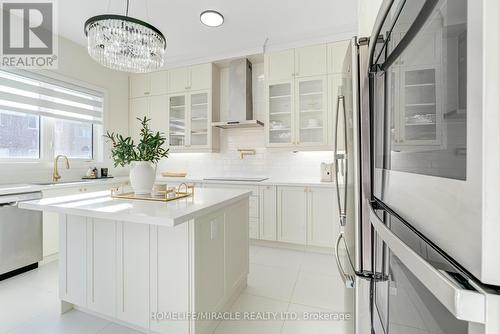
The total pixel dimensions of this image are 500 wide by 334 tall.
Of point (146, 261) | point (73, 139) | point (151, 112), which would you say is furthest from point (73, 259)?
point (151, 112)

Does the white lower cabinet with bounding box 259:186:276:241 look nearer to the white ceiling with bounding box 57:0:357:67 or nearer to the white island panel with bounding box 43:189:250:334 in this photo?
the white island panel with bounding box 43:189:250:334

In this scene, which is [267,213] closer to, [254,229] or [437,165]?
[254,229]

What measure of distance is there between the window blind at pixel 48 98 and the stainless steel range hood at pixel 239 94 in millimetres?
1969

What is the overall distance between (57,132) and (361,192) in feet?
13.2

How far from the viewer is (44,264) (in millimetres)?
2676

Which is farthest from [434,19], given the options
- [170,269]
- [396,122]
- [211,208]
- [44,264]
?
[44,264]

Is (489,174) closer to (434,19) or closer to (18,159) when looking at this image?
(434,19)

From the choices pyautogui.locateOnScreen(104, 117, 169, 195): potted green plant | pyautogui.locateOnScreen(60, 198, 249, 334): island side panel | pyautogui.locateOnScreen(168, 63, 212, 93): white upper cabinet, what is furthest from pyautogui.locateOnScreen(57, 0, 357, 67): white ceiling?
pyautogui.locateOnScreen(60, 198, 249, 334): island side panel

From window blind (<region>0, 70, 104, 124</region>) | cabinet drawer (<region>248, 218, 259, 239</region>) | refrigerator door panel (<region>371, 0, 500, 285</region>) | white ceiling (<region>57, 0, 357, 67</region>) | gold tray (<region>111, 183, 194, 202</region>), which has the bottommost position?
cabinet drawer (<region>248, 218, 259, 239</region>)

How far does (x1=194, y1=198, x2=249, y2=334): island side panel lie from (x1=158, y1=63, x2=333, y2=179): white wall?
1.66 metres

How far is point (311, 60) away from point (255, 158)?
5.47ft

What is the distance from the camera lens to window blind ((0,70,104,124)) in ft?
8.96

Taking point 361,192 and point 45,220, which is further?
point 45,220

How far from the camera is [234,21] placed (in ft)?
9.36
